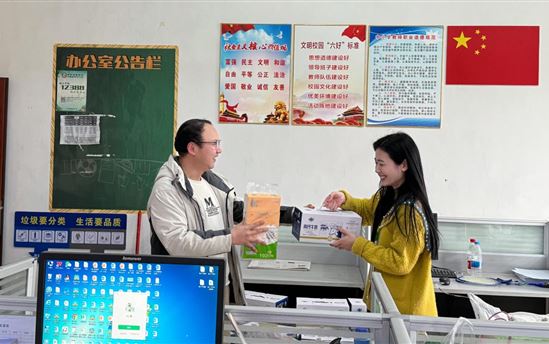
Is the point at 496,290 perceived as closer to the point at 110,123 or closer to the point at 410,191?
the point at 410,191

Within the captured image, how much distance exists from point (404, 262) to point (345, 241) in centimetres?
23

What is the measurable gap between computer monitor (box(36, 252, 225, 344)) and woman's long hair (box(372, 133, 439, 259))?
36.7 inches

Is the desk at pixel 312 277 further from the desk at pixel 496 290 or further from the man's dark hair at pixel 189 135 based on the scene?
the man's dark hair at pixel 189 135

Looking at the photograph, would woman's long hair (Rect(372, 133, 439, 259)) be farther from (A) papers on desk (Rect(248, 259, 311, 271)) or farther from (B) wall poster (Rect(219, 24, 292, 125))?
(B) wall poster (Rect(219, 24, 292, 125))

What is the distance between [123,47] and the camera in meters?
3.35

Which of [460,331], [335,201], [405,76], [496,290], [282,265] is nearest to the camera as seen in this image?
[460,331]

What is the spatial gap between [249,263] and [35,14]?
2.34 meters

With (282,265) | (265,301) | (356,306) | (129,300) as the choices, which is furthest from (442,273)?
(129,300)

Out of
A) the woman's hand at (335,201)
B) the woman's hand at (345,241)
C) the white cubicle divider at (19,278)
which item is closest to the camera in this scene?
the white cubicle divider at (19,278)

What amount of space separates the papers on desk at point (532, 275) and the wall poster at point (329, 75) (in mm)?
1366

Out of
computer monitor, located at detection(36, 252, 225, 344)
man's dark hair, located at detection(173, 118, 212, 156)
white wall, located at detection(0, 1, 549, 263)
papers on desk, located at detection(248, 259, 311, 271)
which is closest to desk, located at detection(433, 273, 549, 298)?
white wall, located at detection(0, 1, 549, 263)

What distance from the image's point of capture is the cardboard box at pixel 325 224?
73.1 inches

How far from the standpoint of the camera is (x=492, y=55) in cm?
318

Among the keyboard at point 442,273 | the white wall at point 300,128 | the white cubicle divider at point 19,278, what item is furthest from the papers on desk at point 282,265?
the white cubicle divider at point 19,278
